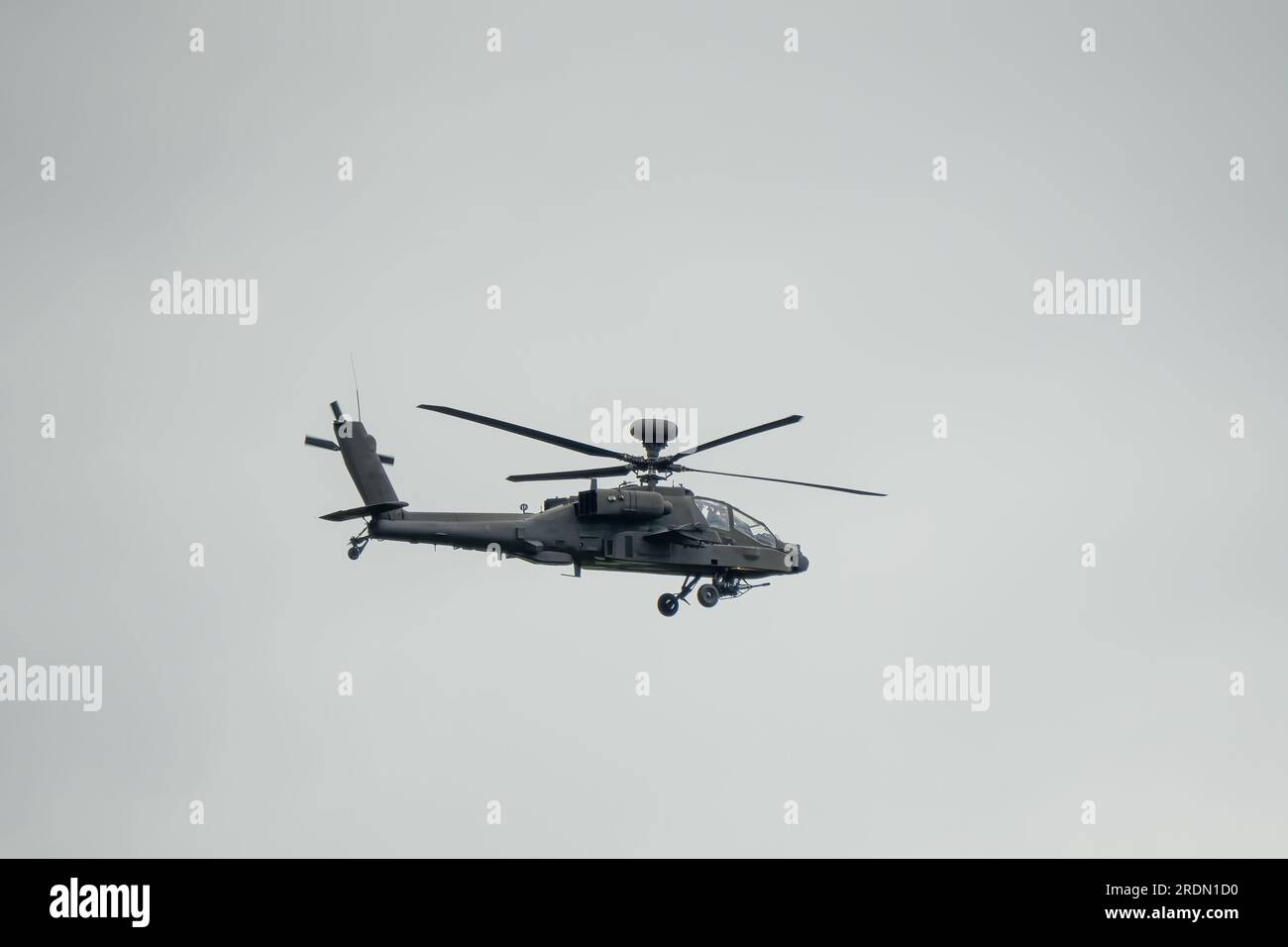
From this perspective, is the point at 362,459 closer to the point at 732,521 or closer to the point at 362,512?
the point at 362,512

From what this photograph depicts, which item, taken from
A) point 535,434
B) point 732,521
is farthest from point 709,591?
point 535,434

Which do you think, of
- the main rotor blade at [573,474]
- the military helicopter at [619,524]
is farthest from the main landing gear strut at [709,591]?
the main rotor blade at [573,474]

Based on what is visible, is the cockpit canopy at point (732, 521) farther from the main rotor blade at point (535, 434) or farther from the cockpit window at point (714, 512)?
the main rotor blade at point (535, 434)

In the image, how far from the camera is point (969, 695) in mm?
64875

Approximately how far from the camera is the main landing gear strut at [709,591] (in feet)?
154

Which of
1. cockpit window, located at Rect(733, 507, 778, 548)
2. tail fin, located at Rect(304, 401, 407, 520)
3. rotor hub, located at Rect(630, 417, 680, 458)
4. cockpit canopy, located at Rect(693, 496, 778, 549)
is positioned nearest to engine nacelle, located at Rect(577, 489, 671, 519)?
rotor hub, located at Rect(630, 417, 680, 458)

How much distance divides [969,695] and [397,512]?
2901cm

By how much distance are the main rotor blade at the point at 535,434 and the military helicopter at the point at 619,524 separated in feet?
0.11

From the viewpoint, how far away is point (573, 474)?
46.3m

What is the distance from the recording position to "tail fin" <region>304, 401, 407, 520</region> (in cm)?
4388

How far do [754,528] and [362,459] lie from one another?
10903 millimetres

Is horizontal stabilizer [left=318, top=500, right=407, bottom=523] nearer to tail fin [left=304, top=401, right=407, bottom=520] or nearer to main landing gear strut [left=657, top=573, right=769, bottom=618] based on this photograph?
tail fin [left=304, top=401, right=407, bottom=520]
